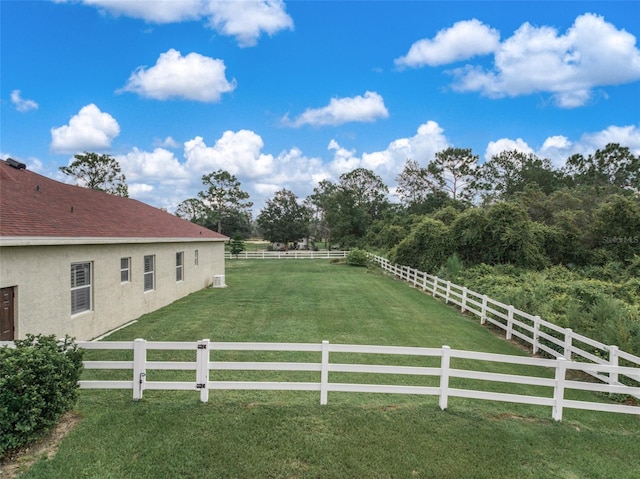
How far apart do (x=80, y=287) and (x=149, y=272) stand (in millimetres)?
4137

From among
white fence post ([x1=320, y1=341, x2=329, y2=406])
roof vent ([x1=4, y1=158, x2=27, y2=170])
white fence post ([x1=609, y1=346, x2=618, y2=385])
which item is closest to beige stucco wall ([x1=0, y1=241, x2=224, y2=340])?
roof vent ([x1=4, y1=158, x2=27, y2=170])

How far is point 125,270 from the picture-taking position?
1155 centimetres

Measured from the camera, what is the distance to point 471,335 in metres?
11.0

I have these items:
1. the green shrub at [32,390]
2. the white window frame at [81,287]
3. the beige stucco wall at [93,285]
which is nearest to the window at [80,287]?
the white window frame at [81,287]

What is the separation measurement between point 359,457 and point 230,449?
4.83 ft

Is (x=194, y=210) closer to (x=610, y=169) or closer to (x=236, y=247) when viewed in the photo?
(x=236, y=247)

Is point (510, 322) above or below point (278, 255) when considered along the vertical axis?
above

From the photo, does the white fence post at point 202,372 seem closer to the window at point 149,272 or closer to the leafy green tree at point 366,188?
the window at point 149,272

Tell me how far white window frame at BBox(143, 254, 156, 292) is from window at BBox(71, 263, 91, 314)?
136 inches

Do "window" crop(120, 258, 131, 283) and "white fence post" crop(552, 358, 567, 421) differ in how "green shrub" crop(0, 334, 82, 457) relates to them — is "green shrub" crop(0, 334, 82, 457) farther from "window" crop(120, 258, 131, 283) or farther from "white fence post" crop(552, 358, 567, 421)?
"window" crop(120, 258, 131, 283)

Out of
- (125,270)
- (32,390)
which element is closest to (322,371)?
(32,390)

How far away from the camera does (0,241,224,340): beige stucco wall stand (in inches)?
283

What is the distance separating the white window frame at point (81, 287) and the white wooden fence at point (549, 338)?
1042cm

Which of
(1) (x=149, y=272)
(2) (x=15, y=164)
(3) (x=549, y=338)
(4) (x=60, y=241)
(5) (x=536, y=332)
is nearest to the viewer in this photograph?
(4) (x=60, y=241)
